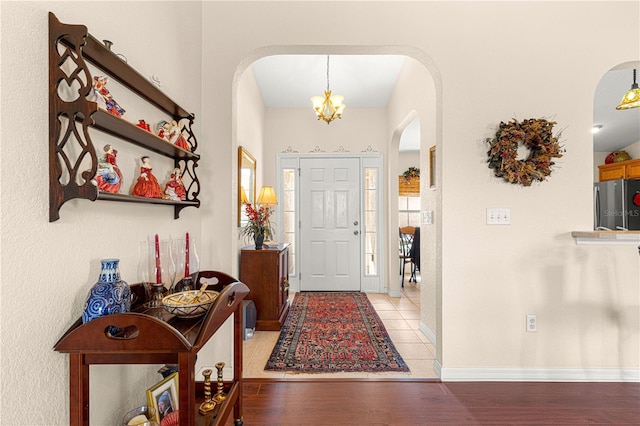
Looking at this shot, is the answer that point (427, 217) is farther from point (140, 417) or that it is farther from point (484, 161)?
point (140, 417)

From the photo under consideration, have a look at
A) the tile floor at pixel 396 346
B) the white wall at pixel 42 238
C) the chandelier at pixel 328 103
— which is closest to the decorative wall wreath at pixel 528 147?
the tile floor at pixel 396 346

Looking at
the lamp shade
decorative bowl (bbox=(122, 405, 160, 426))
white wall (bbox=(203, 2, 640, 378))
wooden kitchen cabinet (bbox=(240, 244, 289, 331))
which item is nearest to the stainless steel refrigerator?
white wall (bbox=(203, 2, 640, 378))

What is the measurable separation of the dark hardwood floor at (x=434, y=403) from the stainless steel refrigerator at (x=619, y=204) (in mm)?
3822

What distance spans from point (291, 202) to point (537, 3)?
3688mm

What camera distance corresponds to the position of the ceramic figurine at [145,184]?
154 centimetres

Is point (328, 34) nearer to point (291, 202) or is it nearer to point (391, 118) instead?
point (391, 118)

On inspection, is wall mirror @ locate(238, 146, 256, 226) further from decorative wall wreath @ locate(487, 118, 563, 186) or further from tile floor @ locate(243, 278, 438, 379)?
decorative wall wreath @ locate(487, 118, 563, 186)

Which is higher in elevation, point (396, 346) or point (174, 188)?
point (174, 188)

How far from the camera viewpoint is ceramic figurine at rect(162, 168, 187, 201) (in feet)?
6.00

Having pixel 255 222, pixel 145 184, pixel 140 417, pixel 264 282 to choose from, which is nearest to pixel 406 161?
pixel 255 222

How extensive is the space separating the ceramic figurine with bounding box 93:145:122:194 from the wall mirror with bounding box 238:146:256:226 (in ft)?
7.32

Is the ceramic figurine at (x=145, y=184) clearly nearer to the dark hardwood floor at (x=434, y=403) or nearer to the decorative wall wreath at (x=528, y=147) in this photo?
the dark hardwood floor at (x=434, y=403)

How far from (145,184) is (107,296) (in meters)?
0.58

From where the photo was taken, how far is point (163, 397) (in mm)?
1443
